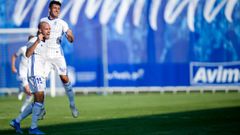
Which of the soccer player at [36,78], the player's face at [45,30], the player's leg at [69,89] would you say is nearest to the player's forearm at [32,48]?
the soccer player at [36,78]

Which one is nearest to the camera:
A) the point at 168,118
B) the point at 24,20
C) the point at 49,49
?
the point at 49,49

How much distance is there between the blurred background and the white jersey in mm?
14675

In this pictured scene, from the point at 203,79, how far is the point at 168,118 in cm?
1219

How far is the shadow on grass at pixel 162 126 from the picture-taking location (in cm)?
1425

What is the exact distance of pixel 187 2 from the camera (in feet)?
99.2

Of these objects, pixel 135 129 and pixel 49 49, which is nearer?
pixel 135 129

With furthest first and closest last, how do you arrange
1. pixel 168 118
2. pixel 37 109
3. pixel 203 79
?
pixel 203 79, pixel 168 118, pixel 37 109

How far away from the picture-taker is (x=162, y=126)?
15.5 m

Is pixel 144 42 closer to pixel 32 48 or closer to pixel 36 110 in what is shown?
pixel 36 110

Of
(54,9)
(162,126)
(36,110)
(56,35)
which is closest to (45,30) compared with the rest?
(54,9)

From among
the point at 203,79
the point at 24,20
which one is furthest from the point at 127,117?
the point at 24,20

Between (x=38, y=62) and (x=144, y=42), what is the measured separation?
15.5 metres

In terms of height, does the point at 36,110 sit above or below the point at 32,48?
below

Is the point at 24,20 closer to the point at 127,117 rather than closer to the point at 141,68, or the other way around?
the point at 141,68
